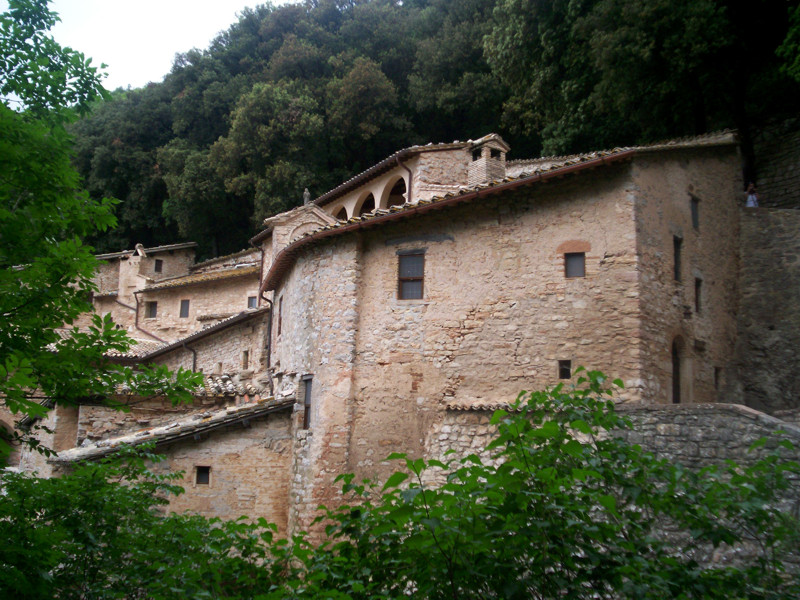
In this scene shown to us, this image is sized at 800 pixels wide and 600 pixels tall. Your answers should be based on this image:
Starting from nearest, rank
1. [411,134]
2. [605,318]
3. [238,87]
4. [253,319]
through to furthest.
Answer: [605,318] → [253,319] → [411,134] → [238,87]

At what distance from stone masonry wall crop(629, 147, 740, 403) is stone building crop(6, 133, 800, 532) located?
5cm

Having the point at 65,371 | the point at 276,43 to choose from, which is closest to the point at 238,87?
the point at 276,43

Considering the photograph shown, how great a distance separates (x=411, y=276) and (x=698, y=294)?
631cm

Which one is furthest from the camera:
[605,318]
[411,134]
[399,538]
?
[411,134]

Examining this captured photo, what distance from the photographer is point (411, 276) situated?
16016mm

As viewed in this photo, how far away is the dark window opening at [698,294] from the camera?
1580cm

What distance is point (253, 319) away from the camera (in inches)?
954

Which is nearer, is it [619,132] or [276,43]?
[619,132]

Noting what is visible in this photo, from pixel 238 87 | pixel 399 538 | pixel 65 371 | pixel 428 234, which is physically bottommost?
pixel 399 538

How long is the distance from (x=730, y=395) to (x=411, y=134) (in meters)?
25.3

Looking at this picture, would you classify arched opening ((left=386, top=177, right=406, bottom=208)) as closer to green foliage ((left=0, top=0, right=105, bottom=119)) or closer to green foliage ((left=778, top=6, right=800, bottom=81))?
green foliage ((left=778, top=6, right=800, bottom=81))

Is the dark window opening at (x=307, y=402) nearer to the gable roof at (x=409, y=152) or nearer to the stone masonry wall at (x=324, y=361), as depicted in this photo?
the stone masonry wall at (x=324, y=361)

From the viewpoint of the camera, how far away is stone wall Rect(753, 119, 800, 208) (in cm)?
2081

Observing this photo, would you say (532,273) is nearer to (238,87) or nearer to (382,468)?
(382,468)
